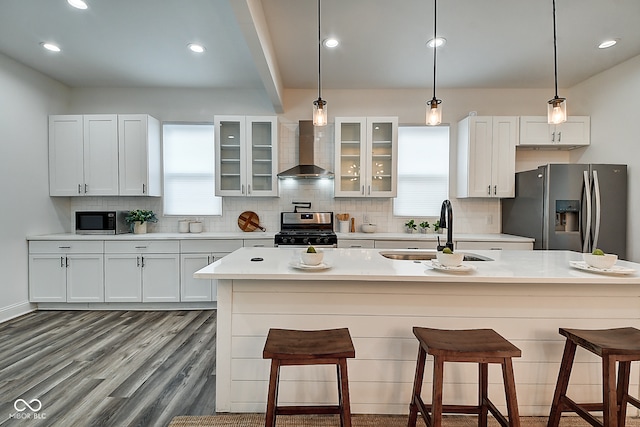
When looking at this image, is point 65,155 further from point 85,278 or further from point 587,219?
point 587,219

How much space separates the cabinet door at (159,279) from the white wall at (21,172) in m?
1.32

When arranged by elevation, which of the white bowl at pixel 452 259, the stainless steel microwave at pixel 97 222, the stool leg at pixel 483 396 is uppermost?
the stainless steel microwave at pixel 97 222

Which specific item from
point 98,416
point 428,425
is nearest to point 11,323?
point 98,416

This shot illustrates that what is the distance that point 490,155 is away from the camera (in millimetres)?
3945

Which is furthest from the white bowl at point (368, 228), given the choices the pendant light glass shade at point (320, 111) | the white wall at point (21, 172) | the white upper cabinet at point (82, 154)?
the white wall at point (21, 172)

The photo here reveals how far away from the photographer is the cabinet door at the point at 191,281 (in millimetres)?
3711

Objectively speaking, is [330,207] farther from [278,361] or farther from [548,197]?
[278,361]

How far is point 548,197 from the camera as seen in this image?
3.38 meters

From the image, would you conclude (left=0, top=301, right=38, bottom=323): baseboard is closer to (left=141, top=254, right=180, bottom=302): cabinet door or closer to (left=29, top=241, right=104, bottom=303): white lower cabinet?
(left=29, top=241, right=104, bottom=303): white lower cabinet

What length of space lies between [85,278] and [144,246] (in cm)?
77

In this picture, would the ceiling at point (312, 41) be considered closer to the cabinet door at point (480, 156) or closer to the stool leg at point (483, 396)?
the cabinet door at point (480, 156)

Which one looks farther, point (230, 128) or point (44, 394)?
point (230, 128)

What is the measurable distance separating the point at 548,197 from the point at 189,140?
4496 mm

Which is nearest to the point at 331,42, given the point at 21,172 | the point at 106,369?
the point at 106,369
